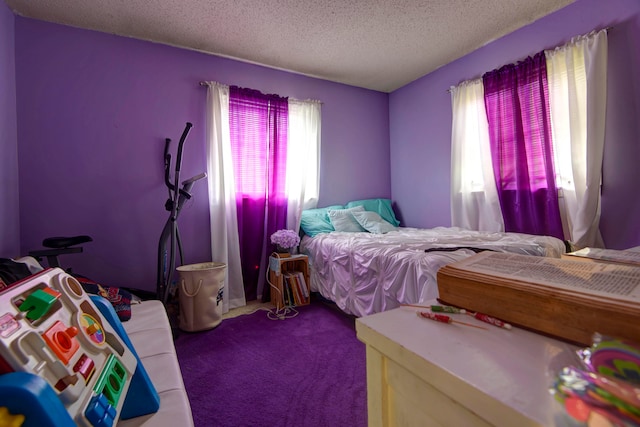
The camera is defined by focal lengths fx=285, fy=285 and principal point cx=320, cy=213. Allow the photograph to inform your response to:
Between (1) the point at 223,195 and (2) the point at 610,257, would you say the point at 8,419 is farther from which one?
(1) the point at 223,195

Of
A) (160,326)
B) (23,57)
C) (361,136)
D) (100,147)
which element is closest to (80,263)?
(100,147)

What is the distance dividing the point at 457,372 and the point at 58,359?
711 mm

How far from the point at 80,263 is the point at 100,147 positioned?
952 millimetres

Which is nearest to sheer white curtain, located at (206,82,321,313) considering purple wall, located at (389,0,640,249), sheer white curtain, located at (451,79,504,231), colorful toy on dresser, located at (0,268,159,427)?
purple wall, located at (389,0,640,249)

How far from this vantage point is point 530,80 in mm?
2434

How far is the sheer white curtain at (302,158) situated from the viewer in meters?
3.10

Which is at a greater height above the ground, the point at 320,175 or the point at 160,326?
the point at 320,175

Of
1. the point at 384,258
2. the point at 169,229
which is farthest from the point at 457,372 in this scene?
the point at 169,229

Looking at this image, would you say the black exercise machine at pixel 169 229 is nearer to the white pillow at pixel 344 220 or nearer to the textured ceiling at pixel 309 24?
the textured ceiling at pixel 309 24

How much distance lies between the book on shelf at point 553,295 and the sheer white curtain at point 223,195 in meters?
2.45

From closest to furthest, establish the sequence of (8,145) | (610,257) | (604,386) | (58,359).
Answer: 1. (604,386)
2. (58,359)
3. (610,257)
4. (8,145)

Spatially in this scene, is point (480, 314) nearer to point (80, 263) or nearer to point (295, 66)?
point (80, 263)

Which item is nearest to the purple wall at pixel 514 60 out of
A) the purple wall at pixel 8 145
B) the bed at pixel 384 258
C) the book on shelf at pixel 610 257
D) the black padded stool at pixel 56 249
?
the bed at pixel 384 258

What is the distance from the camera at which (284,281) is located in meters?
2.72
